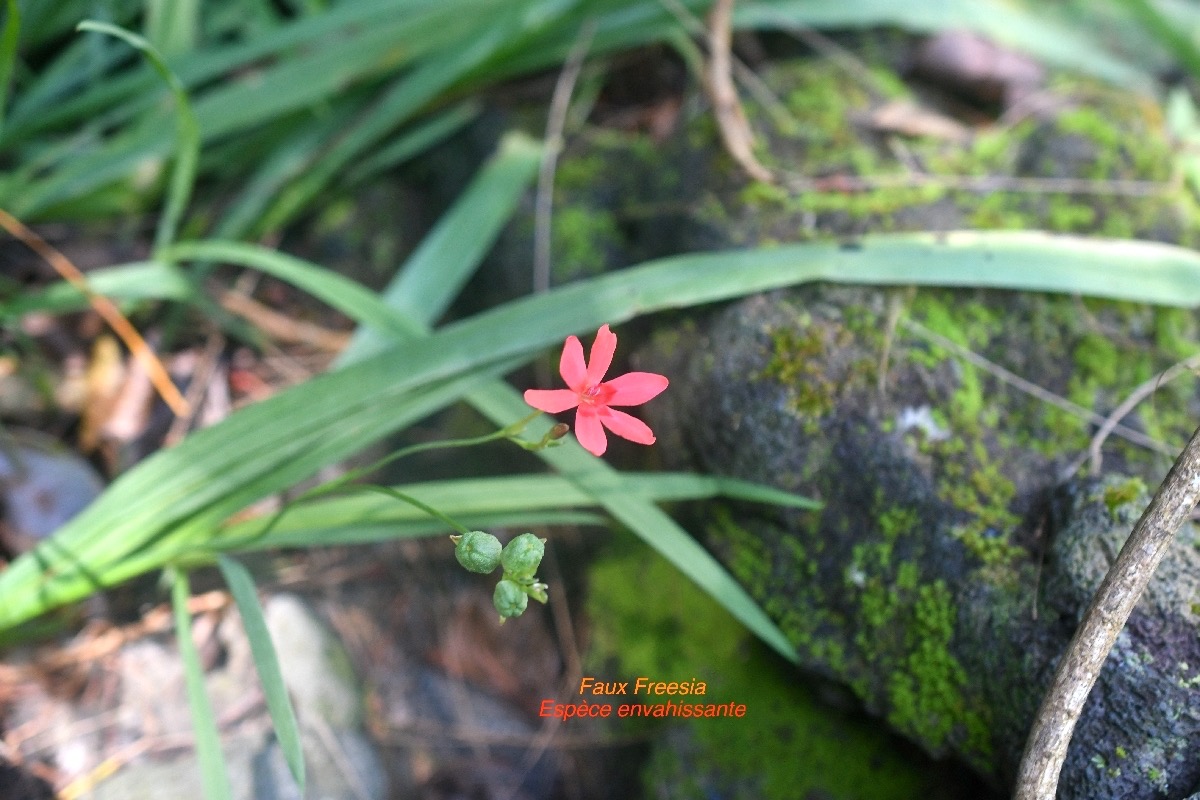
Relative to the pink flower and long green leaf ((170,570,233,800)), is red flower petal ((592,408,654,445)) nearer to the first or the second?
the pink flower

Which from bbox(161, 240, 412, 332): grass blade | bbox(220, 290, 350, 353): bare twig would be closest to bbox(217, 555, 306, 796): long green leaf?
bbox(161, 240, 412, 332): grass blade

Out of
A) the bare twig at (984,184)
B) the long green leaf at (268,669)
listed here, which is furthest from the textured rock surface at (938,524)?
the long green leaf at (268,669)

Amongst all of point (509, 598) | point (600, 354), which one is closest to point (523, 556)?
point (509, 598)

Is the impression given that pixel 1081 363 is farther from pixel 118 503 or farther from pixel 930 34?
pixel 118 503

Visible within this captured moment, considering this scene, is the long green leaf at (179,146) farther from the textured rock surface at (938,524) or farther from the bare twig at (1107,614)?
the bare twig at (1107,614)

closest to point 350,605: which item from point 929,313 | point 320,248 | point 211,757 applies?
point 211,757

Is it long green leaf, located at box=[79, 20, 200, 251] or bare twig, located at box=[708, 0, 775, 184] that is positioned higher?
bare twig, located at box=[708, 0, 775, 184]
